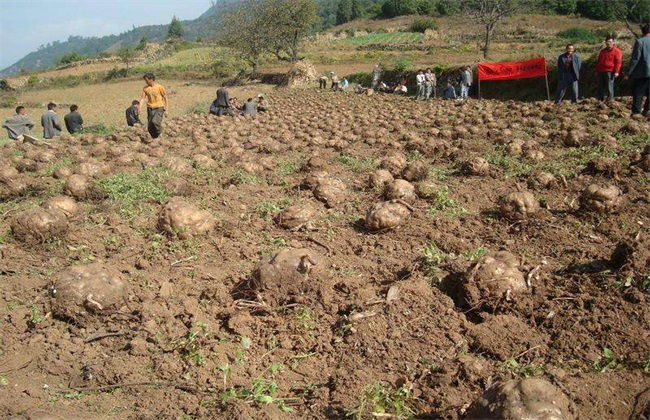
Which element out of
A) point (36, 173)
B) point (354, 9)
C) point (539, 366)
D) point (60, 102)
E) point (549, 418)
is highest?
point (354, 9)

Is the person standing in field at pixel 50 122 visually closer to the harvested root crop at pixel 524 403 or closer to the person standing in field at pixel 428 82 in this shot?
the person standing in field at pixel 428 82

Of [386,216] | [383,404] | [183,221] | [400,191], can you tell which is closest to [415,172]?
[400,191]

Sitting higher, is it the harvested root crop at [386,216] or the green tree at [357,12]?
the green tree at [357,12]

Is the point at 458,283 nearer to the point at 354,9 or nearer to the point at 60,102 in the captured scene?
the point at 60,102

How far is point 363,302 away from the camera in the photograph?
11.7 ft

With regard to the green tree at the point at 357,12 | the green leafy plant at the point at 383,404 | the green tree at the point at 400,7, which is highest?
the green tree at the point at 357,12

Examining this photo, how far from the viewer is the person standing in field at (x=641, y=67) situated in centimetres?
904

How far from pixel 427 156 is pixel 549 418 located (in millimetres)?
6691

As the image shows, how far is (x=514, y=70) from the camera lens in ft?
58.6

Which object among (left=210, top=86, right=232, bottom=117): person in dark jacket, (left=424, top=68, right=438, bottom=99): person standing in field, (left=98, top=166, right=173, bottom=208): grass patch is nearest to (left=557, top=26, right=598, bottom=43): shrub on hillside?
(left=424, top=68, right=438, bottom=99): person standing in field

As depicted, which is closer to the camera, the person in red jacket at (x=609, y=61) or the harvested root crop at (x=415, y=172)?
the harvested root crop at (x=415, y=172)

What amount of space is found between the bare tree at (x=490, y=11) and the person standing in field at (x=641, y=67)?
21.5 meters

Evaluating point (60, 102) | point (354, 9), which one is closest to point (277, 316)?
point (60, 102)

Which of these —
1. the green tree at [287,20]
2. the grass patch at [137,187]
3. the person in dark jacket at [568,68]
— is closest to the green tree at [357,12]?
the green tree at [287,20]
